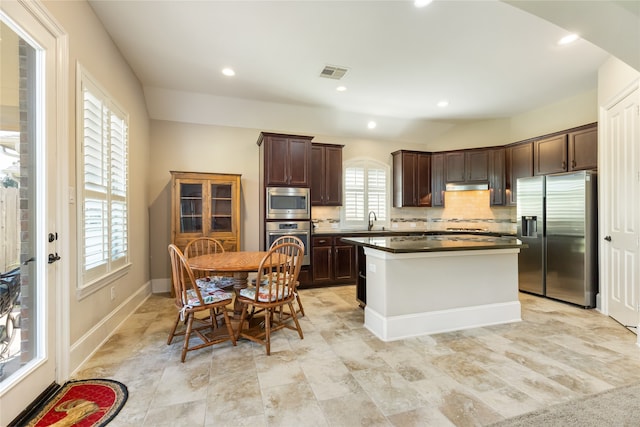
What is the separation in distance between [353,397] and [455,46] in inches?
134

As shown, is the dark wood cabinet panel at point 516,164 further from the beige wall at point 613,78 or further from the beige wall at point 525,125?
the beige wall at point 613,78

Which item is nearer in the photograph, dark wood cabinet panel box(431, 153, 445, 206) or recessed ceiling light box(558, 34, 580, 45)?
recessed ceiling light box(558, 34, 580, 45)

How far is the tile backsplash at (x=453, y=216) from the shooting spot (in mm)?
5348

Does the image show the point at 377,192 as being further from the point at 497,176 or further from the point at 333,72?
the point at 333,72

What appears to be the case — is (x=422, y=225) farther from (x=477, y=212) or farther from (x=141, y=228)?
(x=141, y=228)

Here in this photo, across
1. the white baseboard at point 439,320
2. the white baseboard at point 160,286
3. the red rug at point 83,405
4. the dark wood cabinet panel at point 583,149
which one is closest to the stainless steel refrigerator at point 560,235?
the dark wood cabinet panel at point 583,149

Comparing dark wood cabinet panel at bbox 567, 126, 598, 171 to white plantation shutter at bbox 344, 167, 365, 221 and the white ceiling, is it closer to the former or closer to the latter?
the white ceiling

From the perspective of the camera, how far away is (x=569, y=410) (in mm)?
1688

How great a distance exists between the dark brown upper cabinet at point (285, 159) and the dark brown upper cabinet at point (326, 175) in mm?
326

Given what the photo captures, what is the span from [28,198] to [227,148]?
10.4 ft

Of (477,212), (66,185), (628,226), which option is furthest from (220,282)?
(477,212)

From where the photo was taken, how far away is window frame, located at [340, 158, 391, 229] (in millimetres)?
5508

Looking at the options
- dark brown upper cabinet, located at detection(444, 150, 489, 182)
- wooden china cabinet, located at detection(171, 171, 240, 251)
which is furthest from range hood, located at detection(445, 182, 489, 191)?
wooden china cabinet, located at detection(171, 171, 240, 251)

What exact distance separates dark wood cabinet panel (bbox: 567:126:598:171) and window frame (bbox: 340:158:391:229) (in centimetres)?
278
